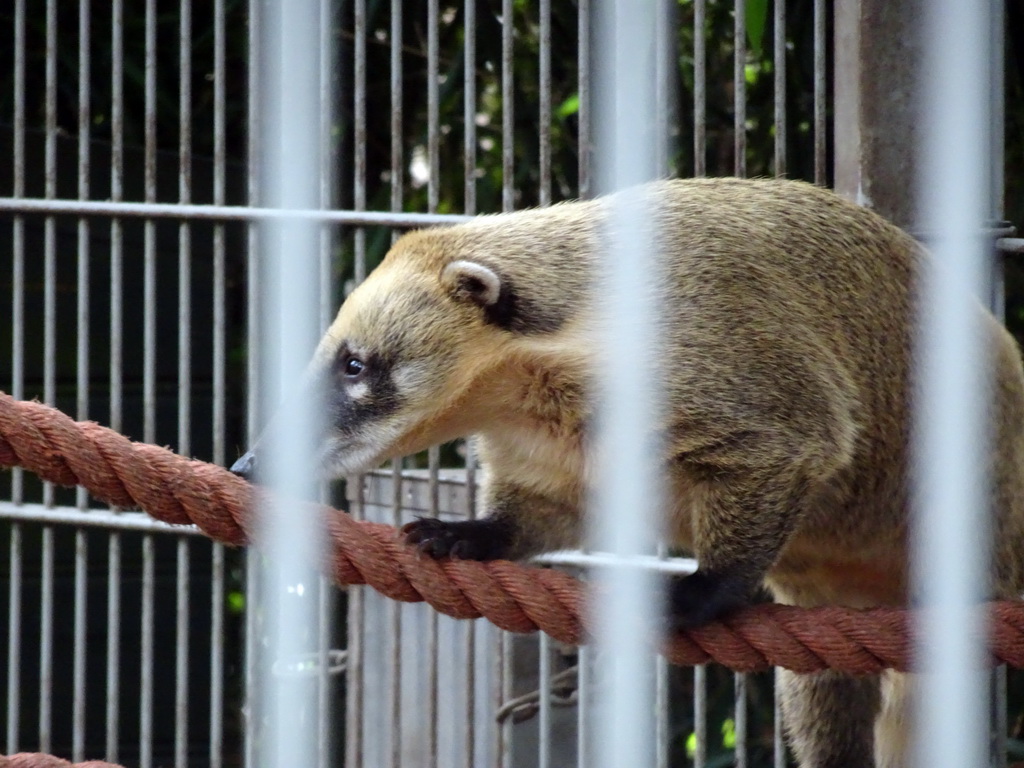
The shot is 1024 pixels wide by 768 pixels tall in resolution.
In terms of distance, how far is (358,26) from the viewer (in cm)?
261

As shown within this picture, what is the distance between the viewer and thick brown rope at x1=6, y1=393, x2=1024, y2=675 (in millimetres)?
1553

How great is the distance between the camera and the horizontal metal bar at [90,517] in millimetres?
2861

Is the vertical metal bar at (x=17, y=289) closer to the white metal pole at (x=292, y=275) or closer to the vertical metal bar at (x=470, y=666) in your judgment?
the vertical metal bar at (x=470, y=666)

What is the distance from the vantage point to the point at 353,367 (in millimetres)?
2143

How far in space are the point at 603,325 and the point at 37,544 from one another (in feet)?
6.43

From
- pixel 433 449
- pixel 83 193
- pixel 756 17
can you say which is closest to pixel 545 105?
pixel 756 17

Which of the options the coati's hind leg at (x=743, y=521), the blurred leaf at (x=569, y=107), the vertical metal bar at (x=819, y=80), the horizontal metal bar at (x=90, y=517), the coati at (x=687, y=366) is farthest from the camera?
the blurred leaf at (x=569, y=107)

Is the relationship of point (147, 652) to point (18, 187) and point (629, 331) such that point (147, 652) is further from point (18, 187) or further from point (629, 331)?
point (629, 331)

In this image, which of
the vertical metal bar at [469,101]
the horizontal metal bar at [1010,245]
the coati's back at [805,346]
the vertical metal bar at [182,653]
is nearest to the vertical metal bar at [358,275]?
the vertical metal bar at [469,101]

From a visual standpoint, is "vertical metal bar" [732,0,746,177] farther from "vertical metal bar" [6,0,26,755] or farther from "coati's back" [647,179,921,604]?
"vertical metal bar" [6,0,26,755]

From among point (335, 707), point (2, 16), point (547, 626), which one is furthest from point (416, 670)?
point (2, 16)

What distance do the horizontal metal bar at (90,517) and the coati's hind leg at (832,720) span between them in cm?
131

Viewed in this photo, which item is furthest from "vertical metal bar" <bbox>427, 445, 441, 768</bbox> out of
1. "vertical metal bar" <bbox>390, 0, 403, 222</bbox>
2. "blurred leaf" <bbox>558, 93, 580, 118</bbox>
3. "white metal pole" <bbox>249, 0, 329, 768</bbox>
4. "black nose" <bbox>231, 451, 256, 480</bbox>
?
"blurred leaf" <bbox>558, 93, 580, 118</bbox>

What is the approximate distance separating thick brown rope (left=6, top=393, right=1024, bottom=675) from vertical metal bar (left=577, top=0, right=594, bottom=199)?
113cm
